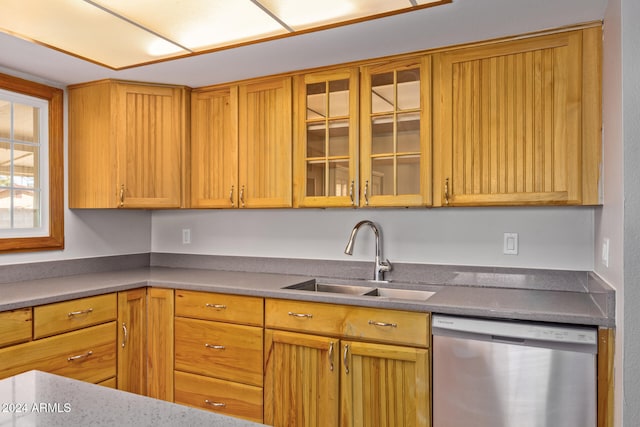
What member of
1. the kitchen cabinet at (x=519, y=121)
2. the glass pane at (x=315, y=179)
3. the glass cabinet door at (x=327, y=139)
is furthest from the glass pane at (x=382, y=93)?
the glass pane at (x=315, y=179)

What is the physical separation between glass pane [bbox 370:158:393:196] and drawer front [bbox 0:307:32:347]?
180cm

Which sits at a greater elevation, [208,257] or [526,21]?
[526,21]

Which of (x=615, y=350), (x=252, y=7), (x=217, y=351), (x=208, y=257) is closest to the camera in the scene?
(x=615, y=350)

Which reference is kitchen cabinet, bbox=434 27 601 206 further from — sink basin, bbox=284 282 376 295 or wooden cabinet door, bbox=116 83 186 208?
wooden cabinet door, bbox=116 83 186 208

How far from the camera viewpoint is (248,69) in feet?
8.68

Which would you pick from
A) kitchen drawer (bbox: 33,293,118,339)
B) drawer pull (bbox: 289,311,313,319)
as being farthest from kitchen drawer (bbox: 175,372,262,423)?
kitchen drawer (bbox: 33,293,118,339)

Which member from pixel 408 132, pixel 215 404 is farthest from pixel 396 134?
pixel 215 404

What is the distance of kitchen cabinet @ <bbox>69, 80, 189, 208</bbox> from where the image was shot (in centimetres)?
283

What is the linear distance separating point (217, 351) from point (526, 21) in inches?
88.3

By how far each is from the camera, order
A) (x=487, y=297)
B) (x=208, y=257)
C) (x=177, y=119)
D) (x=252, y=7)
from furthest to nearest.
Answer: (x=208, y=257) < (x=177, y=119) < (x=487, y=297) < (x=252, y=7)

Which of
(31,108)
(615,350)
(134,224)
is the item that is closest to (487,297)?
(615,350)

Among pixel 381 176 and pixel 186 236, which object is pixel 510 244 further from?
pixel 186 236

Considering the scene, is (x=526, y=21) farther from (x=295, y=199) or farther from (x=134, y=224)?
(x=134, y=224)

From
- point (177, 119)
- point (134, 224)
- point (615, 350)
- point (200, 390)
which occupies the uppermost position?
point (177, 119)
